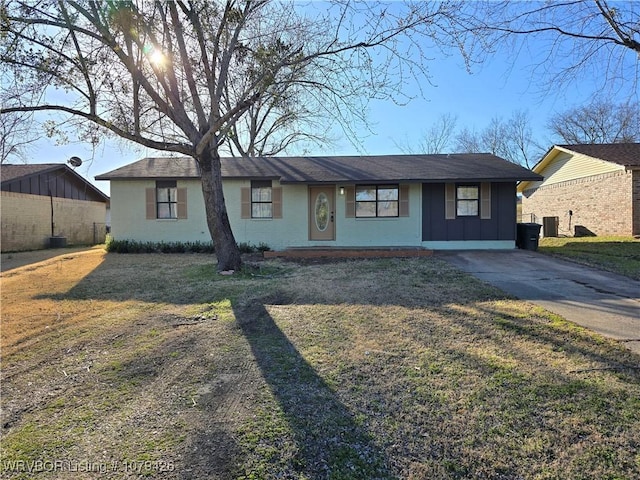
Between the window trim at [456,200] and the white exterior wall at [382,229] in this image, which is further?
the white exterior wall at [382,229]

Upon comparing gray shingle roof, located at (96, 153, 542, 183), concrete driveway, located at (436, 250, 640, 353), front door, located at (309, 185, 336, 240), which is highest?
gray shingle roof, located at (96, 153, 542, 183)

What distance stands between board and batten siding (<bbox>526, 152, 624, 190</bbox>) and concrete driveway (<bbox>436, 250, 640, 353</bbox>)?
Answer: 349 inches

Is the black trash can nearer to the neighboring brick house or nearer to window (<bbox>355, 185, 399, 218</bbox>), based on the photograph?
window (<bbox>355, 185, 399, 218</bbox>)

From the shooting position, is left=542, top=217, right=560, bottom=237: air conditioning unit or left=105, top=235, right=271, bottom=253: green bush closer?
left=105, top=235, right=271, bottom=253: green bush

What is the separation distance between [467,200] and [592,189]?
8.77m

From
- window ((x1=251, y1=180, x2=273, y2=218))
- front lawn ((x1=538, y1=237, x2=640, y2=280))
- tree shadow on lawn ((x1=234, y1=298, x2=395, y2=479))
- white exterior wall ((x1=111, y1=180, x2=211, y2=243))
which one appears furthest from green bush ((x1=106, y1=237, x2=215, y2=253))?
front lawn ((x1=538, y1=237, x2=640, y2=280))

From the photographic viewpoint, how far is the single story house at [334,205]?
1227cm

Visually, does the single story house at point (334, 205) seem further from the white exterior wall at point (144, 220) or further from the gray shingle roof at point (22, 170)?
the gray shingle roof at point (22, 170)

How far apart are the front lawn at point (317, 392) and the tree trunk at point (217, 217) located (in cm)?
285

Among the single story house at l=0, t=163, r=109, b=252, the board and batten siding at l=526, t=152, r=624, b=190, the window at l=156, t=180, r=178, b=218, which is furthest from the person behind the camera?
the board and batten siding at l=526, t=152, r=624, b=190

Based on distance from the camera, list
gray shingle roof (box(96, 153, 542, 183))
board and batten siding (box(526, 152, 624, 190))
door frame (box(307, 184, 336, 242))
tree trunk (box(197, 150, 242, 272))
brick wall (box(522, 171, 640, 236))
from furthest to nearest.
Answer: board and batten siding (box(526, 152, 624, 190))
brick wall (box(522, 171, 640, 236))
door frame (box(307, 184, 336, 242))
gray shingle roof (box(96, 153, 542, 183))
tree trunk (box(197, 150, 242, 272))

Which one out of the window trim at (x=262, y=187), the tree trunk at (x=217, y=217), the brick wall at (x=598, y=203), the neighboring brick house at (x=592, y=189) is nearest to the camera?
the tree trunk at (x=217, y=217)

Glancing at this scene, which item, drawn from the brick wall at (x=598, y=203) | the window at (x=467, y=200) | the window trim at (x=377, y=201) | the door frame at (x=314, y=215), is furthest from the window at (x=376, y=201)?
the brick wall at (x=598, y=203)

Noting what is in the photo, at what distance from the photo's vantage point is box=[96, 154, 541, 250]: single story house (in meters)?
12.3
